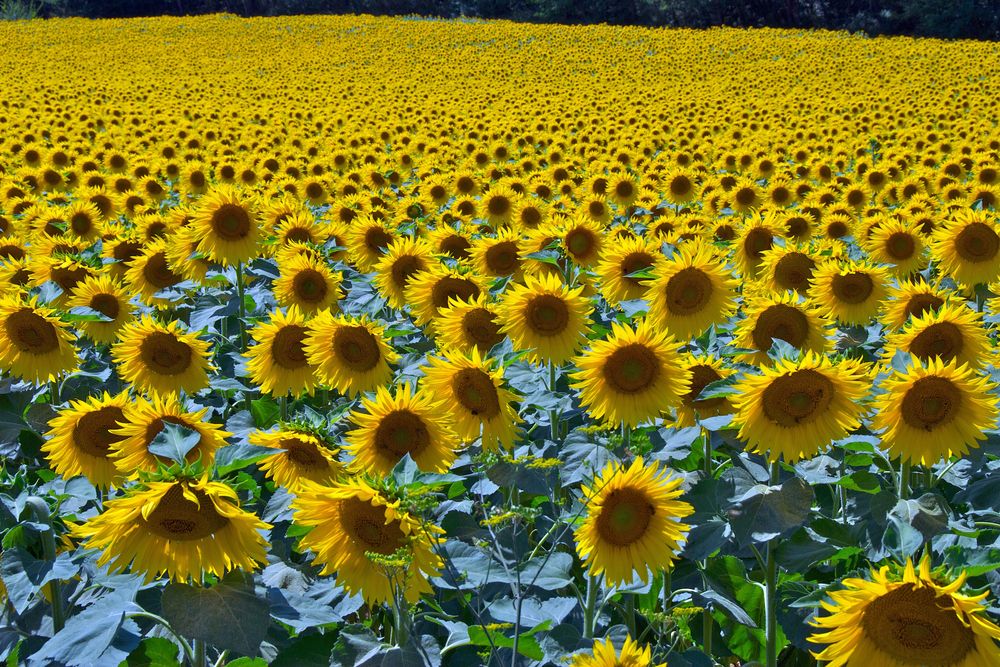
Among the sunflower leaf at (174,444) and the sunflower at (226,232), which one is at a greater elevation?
the sunflower leaf at (174,444)

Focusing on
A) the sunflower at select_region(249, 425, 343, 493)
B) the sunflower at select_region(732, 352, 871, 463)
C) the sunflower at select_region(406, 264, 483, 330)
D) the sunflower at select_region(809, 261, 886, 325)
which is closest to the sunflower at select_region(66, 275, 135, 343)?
the sunflower at select_region(406, 264, 483, 330)

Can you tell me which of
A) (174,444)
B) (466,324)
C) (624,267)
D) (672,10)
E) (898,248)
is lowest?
(672,10)

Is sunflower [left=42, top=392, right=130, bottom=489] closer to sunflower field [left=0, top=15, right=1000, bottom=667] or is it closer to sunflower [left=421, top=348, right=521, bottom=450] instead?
sunflower field [left=0, top=15, right=1000, bottom=667]

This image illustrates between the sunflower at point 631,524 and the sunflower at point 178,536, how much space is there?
0.81 m

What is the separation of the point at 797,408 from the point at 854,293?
73.0 inches

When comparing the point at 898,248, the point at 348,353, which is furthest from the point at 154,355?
the point at 898,248

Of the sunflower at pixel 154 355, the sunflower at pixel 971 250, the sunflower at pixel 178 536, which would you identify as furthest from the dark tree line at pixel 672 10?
the sunflower at pixel 178 536

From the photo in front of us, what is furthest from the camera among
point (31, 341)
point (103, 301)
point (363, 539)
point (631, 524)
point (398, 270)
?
point (398, 270)

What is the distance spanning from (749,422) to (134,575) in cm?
163

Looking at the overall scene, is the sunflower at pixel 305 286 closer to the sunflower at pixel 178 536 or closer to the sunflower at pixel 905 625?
the sunflower at pixel 178 536

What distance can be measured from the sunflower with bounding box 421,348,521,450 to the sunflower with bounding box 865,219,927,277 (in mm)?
3516

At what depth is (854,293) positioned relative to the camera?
13.8ft

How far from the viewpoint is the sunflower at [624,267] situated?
14.7 ft

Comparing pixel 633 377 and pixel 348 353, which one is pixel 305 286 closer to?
pixel 348 353
